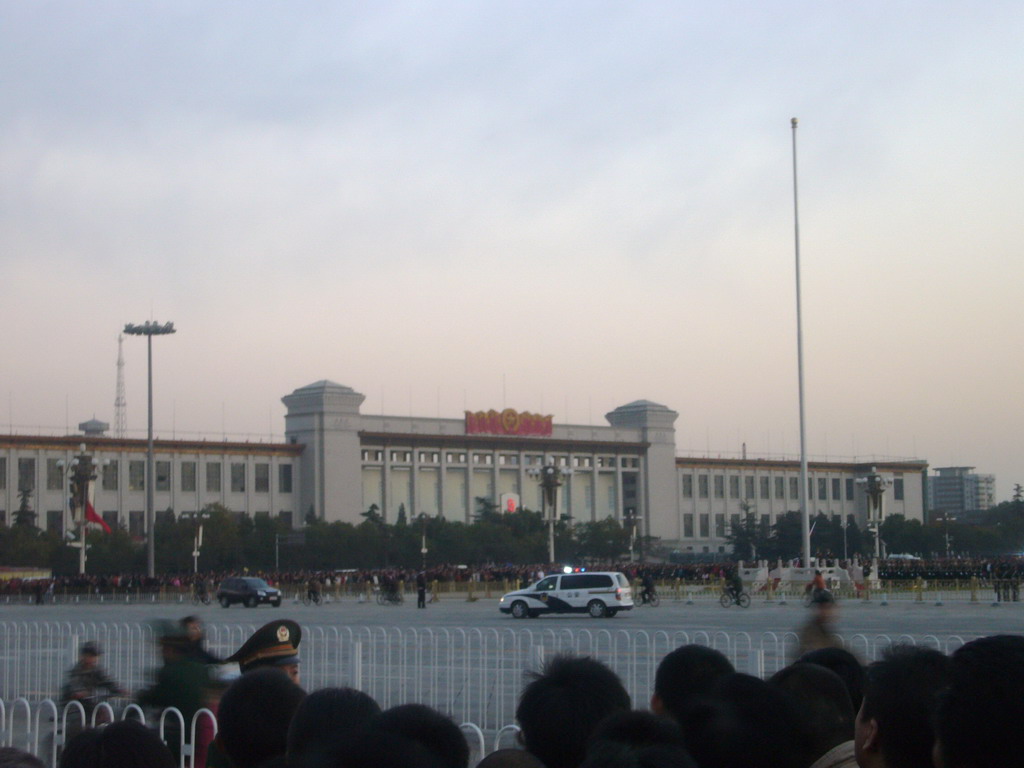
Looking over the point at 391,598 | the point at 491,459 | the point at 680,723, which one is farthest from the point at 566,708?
the point at 491,459

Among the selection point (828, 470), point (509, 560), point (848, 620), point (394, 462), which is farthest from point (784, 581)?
point (828, 470)

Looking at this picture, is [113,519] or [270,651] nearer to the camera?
[270,651]

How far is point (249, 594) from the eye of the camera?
2052 inches

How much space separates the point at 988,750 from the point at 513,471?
106048 mm

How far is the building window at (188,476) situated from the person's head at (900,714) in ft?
316

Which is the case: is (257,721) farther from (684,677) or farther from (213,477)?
(213,477)

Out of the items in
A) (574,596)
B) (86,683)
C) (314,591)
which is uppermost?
(86,683)

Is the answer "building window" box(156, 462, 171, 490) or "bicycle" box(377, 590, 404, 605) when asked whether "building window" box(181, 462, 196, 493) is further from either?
"bicycle" box(377, 590, 404, 605)

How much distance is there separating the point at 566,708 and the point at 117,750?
4.50ft

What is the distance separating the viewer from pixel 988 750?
2668 mm

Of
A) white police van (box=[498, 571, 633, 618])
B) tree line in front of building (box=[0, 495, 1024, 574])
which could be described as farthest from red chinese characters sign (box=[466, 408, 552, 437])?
white police van (box=[498, 571, 633, 618])

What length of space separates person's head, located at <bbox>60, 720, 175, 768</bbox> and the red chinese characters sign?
335ft

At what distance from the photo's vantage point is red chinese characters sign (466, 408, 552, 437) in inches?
4176

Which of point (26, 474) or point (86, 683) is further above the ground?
point (26, 474)
